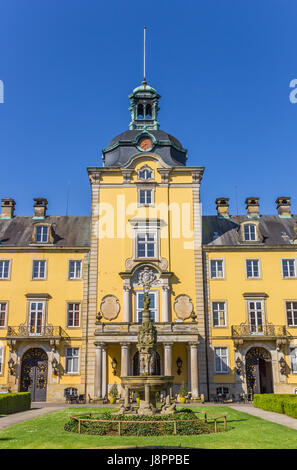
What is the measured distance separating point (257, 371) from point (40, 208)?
2163 centimetres

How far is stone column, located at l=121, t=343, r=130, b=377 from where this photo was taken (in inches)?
1229

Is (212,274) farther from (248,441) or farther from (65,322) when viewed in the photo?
(248,441)

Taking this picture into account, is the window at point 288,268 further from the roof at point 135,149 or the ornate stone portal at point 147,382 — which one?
the ornate stone portal at point 147,382

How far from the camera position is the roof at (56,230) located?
123ft

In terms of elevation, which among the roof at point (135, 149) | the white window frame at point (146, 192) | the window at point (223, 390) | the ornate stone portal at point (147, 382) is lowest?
the window at point (223, 390)

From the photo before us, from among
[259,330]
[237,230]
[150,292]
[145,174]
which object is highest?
[145,174]

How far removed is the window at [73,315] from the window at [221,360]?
34.1ft

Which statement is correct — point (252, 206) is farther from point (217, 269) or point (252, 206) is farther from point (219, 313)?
point (219, 313)

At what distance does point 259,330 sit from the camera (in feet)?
114

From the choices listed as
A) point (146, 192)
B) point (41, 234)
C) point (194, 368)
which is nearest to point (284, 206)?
point (146, 192)

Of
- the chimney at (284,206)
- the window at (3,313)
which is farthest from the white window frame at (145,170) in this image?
the window at (3,313)
